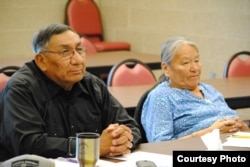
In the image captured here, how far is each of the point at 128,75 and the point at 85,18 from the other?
3.73 m

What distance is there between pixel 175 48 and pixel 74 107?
81cm

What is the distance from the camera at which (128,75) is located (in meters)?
4.75

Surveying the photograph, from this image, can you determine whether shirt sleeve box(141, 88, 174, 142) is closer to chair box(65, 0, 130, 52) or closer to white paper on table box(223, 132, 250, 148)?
white paper on table box(223, 132, 250, 148)

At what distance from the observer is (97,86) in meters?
3.13

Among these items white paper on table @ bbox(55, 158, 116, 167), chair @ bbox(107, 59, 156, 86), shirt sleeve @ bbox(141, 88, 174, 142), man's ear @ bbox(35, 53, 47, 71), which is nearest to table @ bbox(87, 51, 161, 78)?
chair @ bbox(107, 59, 156, 86)

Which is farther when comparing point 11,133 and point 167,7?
point 167,7

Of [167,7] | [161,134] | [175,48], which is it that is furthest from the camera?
[167,7]

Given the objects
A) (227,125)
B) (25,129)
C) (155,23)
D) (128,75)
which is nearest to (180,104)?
(227,125)

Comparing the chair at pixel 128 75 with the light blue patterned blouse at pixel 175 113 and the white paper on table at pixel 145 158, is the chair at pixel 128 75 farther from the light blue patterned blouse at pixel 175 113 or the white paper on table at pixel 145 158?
the white paper on table at pixel 145 158

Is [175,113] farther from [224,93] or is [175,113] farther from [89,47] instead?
[89,47]

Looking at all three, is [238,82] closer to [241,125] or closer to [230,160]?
[241,125]

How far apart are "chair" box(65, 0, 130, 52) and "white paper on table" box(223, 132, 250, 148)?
4.97 meters

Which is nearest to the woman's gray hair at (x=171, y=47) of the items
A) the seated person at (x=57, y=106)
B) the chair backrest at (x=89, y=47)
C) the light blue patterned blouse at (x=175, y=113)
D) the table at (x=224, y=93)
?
the light blue patterned blouse at (x=175, y=113)

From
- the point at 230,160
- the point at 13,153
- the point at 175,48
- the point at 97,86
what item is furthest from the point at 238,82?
the point at 230,160
